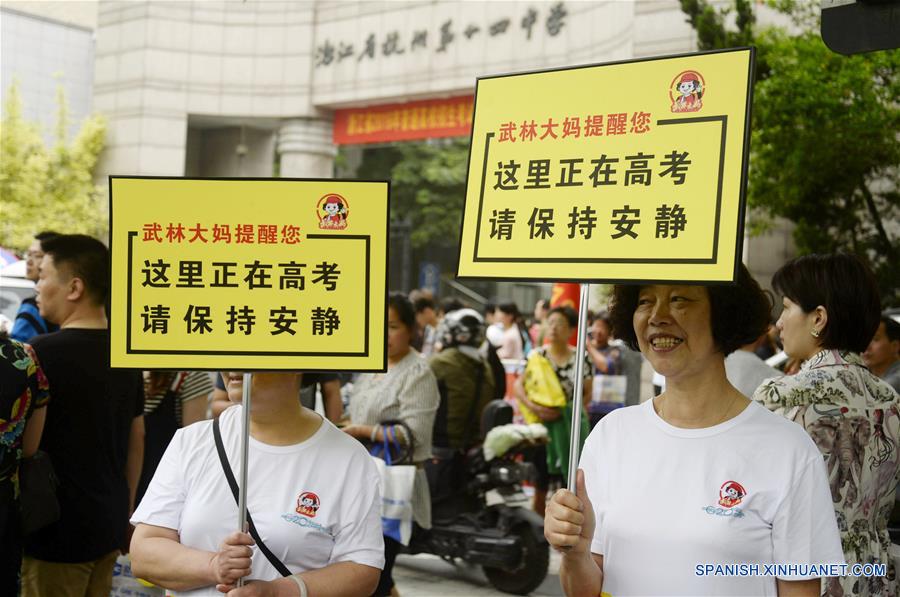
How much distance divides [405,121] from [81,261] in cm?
1626

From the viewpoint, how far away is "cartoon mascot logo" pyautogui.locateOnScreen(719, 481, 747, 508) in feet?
8.46

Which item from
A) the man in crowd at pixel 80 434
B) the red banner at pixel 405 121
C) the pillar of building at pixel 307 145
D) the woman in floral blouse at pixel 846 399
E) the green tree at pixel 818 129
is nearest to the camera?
the woman in floral blouse at pixel 846 399

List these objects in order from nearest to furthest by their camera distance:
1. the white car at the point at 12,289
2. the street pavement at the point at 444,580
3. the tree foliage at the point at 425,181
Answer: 1. the street pavement at the point at 444,580
2. the white car at the point at 12,289
3. the tree foliage at the point at 425,181

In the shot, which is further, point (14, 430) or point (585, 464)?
point (14, 430)

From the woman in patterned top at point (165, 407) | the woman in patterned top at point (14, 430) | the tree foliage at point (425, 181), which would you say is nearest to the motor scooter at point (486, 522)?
the woman in patterned top at point (165, 407)

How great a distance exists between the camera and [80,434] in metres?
4.31

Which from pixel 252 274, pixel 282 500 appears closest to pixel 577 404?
pixel 282 500

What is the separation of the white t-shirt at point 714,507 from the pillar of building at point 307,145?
773 inches

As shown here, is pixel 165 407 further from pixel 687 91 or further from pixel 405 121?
pixel 405 121

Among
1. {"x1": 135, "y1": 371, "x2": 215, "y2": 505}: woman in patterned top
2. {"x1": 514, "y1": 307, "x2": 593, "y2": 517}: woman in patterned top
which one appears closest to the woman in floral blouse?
{"x1": 135, "y1": 371, "x2": 215, "y2": 505}: woman in patterned top

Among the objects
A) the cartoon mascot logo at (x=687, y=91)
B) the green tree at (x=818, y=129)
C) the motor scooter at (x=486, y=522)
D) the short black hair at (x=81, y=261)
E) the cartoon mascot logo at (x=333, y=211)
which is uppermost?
the green tree at (x=818, y=129)

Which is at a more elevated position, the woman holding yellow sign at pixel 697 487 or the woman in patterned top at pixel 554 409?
the woman holding yellow sign at pixel 697 487

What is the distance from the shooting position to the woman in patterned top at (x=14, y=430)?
382cm

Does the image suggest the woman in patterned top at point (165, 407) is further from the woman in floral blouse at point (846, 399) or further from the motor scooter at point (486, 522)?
the woman in floral blouse at point (846, 399)
